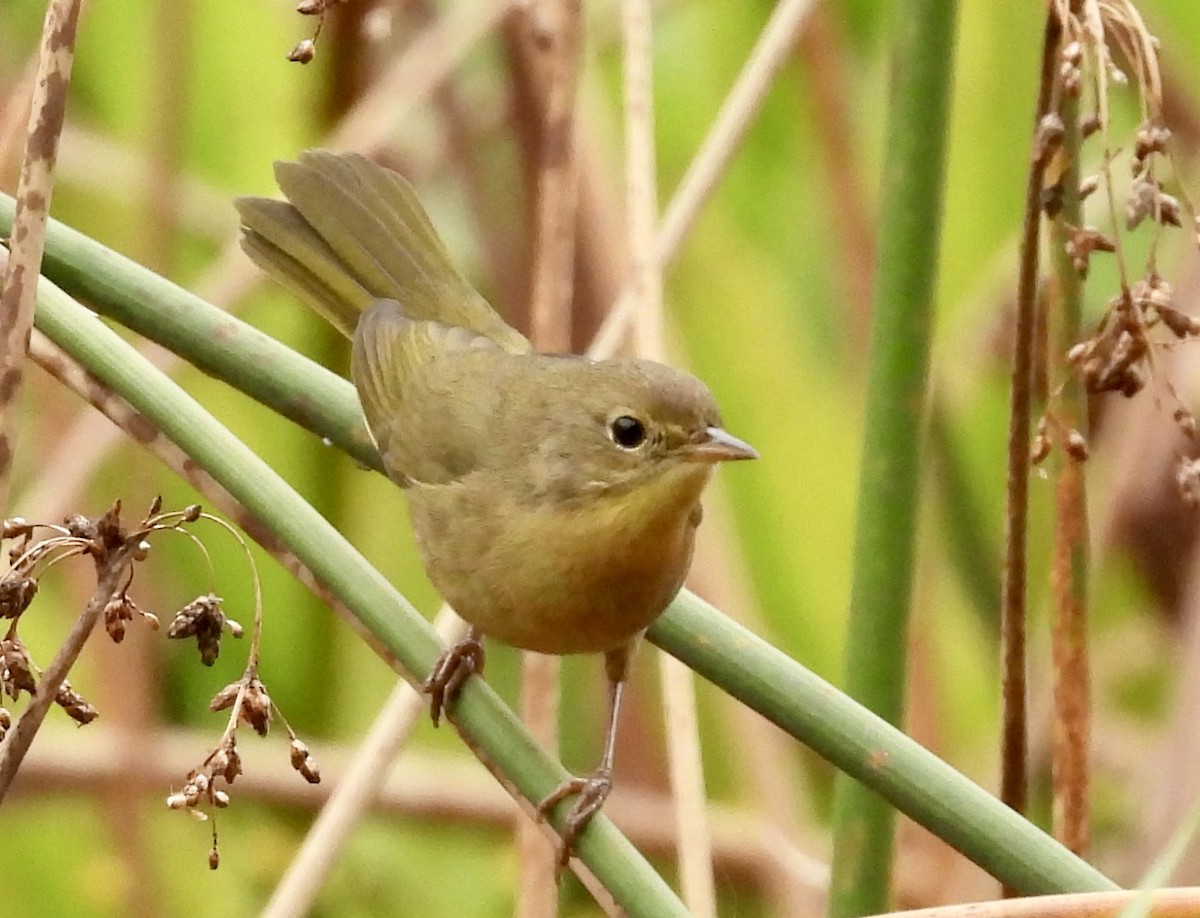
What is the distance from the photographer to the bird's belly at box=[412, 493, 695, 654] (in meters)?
1.54

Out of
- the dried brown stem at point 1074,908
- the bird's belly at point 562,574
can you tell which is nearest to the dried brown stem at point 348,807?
the bird's belly at point 562,574

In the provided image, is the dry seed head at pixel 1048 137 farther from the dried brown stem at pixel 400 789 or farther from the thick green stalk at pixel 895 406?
the dried brown stem at pixel 400 789

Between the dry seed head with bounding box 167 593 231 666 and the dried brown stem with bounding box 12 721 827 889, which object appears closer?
the dry seed head with bounding box 167 593 231 666

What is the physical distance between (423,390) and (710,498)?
70 centimetres

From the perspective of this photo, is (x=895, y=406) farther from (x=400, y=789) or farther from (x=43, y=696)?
(x=400, y=789)

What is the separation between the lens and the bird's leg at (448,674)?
130 cm

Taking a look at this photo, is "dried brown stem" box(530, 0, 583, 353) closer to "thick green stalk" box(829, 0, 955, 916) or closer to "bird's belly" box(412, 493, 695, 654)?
"bird's belly" box(412, 493, 695, 654)

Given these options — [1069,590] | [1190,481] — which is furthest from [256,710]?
[1069,590]

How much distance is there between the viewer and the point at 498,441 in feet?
5.96

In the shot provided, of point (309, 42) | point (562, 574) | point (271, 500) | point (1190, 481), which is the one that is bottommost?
point (562, 574)

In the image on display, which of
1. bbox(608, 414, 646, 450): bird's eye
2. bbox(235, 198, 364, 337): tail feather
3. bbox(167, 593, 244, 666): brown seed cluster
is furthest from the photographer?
bbox(235, 198, 364, 337): tail feather

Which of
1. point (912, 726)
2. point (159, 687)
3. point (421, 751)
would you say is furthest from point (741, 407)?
point (159, 687)

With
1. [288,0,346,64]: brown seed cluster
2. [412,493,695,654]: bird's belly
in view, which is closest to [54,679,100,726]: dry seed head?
[288,0,346,64]: brown seed cluster

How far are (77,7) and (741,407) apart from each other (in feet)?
5.76
